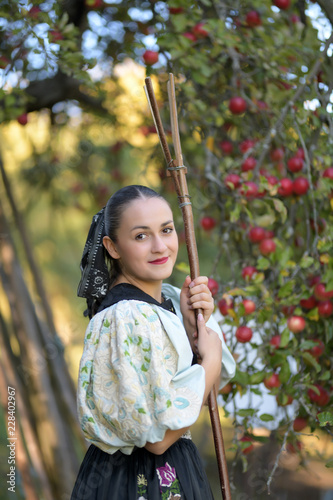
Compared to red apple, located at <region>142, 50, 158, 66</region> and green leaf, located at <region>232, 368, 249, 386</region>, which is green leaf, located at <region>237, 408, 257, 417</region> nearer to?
green leaf, located at <region>232, 368, 249, 386</region>

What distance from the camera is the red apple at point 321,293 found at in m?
1.57

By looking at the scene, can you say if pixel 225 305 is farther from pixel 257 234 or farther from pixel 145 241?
pixel 145 241

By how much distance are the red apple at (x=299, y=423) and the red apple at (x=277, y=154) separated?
0.87m

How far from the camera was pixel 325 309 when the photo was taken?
1.60 m

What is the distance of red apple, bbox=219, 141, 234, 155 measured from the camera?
2.08 meters

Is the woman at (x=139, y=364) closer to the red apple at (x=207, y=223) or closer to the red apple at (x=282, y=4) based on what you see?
the red apple at (x=207, y=223)

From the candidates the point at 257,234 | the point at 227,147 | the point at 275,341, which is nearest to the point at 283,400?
the point at 275,341

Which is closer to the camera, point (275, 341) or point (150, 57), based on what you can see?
point (275, 341)

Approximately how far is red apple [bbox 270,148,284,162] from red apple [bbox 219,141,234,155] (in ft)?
0.60

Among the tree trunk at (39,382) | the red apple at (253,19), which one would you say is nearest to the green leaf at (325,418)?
the red apple at (253,19)

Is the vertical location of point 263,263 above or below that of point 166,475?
above

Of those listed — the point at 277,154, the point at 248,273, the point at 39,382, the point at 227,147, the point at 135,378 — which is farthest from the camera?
the point at 39,382

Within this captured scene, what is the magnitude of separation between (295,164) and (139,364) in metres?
1.02

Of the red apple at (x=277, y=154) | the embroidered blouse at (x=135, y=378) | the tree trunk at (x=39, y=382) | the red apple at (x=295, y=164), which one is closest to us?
the embroidered blouse at (x=135, y=378)
